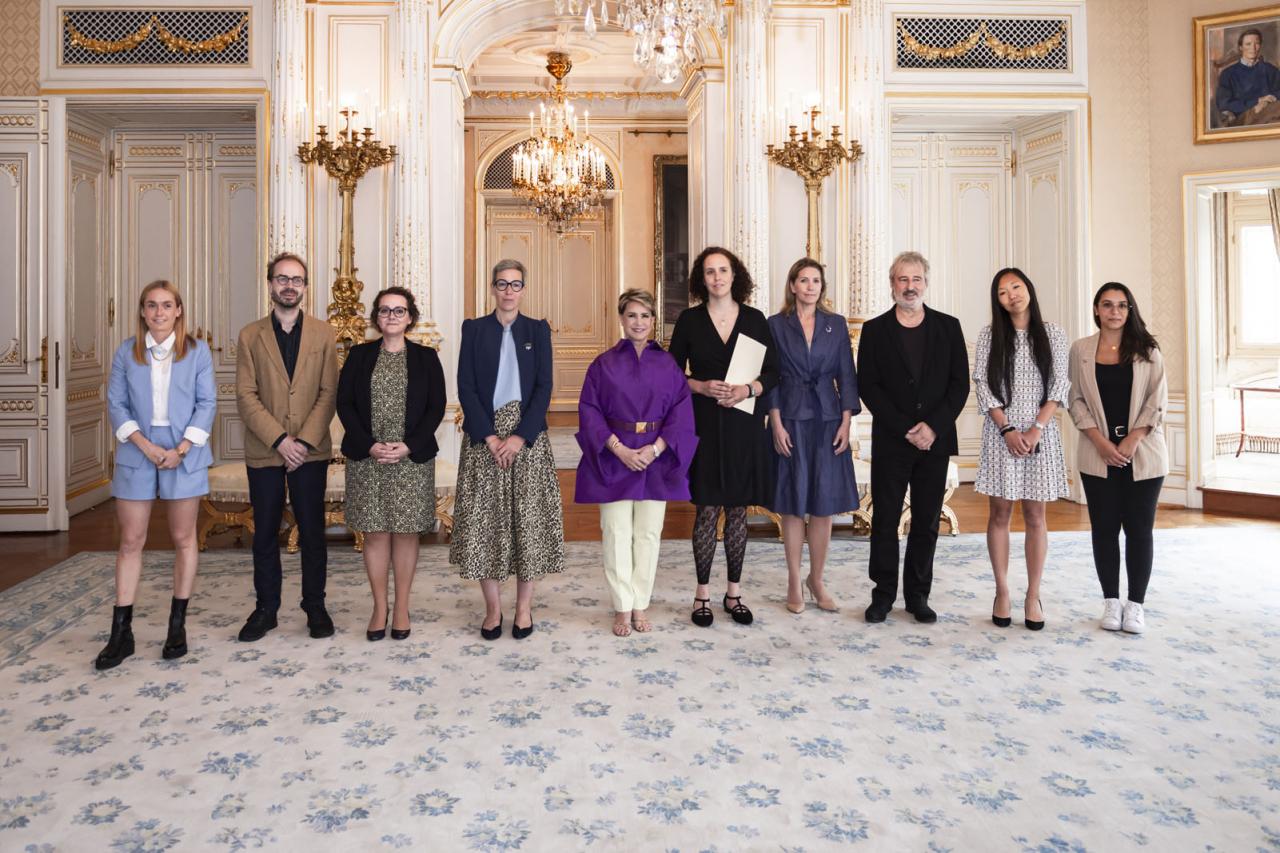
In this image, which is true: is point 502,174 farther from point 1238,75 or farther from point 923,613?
point 923,613

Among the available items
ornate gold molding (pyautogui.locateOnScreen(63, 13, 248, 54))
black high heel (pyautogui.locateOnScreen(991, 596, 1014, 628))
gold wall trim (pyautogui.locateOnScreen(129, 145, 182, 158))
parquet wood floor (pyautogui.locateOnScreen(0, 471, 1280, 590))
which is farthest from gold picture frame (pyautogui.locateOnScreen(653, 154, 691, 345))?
black high heel (pyautogui.locateOnScreen(991, 596, 1014, 628))

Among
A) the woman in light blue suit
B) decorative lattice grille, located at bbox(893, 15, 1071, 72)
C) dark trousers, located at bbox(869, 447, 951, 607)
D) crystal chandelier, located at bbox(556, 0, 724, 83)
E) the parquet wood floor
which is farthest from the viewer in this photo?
decorative lattice grille, located at bbox(893, 15, 1071, 72)

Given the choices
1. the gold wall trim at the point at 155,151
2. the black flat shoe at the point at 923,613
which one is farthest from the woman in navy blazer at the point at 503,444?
the gold wall trim at the point at 155,151

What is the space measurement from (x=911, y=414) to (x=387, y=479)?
2114mm

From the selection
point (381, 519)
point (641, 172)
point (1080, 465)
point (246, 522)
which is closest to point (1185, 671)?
point (1080, 465)

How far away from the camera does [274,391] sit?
381 cm

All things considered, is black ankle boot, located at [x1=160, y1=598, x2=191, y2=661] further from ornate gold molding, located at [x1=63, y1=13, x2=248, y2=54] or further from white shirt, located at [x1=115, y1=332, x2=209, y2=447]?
ornate gold molding, located at [x1=63, y1=13, x2=248, y2=54]

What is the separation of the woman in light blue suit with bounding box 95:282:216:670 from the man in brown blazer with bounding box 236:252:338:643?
192 mm

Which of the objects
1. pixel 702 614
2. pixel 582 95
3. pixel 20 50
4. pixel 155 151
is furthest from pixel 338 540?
pixel 582 95

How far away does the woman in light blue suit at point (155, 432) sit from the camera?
357 cm

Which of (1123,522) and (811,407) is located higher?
(811,407)

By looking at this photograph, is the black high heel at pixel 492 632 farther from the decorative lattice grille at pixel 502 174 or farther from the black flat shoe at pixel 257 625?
the decorative lattice grille at pixel 502 174

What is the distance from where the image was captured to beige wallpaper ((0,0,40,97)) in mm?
6266

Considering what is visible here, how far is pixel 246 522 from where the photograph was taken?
5.61 metres
